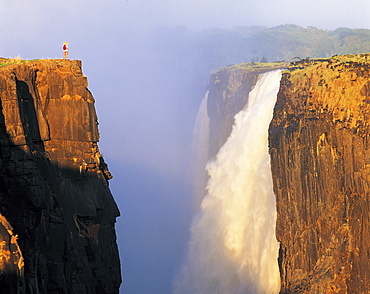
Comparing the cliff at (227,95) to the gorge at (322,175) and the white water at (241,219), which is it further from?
the gorge at (322,175)

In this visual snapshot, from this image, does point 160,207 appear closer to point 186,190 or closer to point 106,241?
point 186,190


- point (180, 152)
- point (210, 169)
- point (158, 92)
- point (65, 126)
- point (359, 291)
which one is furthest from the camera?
point (158, 92)

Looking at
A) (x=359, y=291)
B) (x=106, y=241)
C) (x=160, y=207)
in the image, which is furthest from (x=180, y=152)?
(x=106, y=241)

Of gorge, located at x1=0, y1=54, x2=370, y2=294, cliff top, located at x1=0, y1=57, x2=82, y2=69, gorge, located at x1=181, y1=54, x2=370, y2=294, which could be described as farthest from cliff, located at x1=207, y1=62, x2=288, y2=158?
cliff top, located at x1=0, y1=57, x2=82, y2=69

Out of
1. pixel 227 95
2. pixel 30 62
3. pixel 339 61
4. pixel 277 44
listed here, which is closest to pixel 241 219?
pixel 339 61

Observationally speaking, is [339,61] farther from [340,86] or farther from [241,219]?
[241,219]

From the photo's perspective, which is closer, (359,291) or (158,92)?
(359,291)

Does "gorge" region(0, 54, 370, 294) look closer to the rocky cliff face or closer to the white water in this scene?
the rocky cliff face
